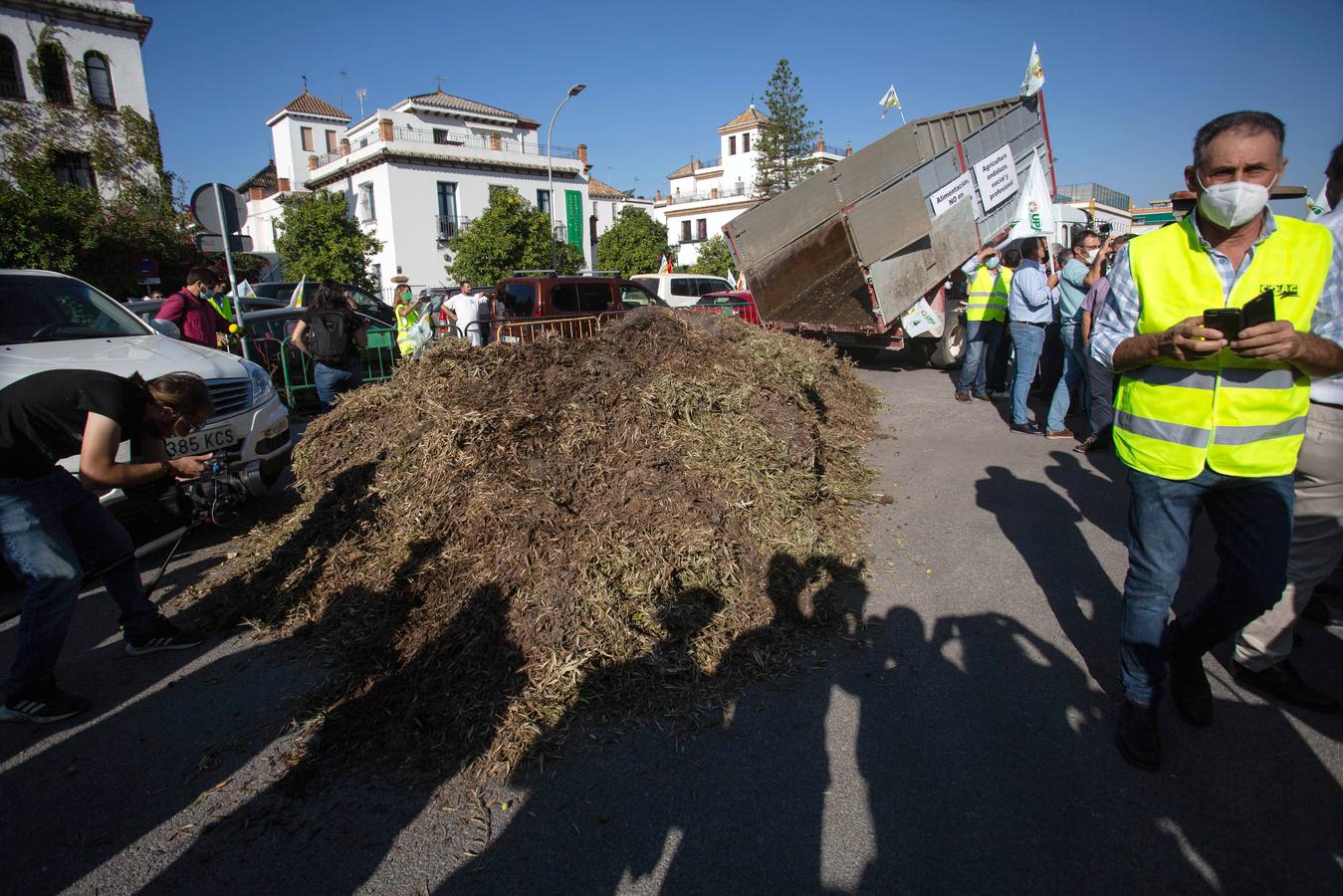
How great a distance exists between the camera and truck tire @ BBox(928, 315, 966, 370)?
11459 mm

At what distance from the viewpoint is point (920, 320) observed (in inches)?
409

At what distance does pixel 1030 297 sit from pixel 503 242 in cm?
3047

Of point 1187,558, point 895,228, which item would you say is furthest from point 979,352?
point 1187,558

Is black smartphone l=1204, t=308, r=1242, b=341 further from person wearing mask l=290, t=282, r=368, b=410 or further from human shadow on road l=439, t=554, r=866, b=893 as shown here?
person wearing mask l=290, t=282, r=368, b=410

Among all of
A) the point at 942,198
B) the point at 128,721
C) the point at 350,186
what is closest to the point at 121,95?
the point at 350,186

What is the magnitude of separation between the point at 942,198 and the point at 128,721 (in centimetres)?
1111

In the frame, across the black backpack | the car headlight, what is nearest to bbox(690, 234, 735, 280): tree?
the black backpack

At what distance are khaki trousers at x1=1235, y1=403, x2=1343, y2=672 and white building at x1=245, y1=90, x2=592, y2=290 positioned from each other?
120 feet

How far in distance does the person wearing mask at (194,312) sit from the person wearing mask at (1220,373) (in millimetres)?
8235

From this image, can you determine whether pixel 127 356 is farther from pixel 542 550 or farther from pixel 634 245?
pixel 634 245

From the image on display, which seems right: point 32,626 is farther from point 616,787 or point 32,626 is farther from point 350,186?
point 350,186

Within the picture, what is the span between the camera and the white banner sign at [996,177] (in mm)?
10773

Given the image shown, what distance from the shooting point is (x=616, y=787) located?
263 centimetres

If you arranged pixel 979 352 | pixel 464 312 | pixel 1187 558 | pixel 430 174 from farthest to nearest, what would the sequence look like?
pixel 430 174, pixel 464 312, pixel 979 352, pixel 1187 558
